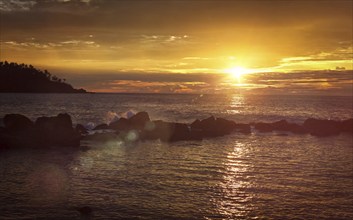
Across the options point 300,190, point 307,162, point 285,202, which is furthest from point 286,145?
point 285,202

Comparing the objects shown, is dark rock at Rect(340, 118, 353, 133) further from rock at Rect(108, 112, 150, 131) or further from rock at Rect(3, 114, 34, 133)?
rock at Rect(3, 114, 34, 133)

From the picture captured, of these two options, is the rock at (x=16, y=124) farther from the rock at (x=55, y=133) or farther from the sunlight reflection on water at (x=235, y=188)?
the sunlight reflection on water at (x=235, y=188)

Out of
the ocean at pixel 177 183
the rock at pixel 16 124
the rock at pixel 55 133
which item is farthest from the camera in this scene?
the rock at pixel 16 124

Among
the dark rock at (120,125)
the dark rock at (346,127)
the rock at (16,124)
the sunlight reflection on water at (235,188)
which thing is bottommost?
the dark rock at (346,127)

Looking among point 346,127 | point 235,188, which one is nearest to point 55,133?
point 235,188

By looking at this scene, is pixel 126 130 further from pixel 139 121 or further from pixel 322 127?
pixel 322 127

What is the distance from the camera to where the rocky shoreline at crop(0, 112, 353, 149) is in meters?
44.5

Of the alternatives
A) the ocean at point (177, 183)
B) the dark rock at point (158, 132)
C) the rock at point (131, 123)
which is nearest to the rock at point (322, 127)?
the ocean at point (177, 183)

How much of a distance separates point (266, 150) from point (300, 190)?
19.3 m

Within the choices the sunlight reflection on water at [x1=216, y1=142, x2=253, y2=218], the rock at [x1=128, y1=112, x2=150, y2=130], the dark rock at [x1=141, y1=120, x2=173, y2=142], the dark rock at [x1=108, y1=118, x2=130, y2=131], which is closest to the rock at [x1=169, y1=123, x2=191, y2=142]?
the dark rock at [x1=141, y1=120, x2=173, y2=142]

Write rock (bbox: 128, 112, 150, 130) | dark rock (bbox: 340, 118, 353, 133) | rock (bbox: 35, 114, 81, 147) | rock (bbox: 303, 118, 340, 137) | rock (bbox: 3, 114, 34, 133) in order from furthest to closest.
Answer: dark rock (bbox: 340, 118, 353, 133) < rock (bbox: 303, 118, 340, 137) < rock (bbox: 128, 112, 150, 130) < rock (bbox: 3, 114, 34, 133) < rock (bbox: 35, 114, 81, 147)

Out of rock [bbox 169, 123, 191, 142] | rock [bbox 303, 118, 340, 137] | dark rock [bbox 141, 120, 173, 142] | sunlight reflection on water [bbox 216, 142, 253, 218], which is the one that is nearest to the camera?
sunlight reflection on water [bbox 216, 142, 253, 218]

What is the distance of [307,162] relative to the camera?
118ft

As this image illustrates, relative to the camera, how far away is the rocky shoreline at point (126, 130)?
4450 centimetres
